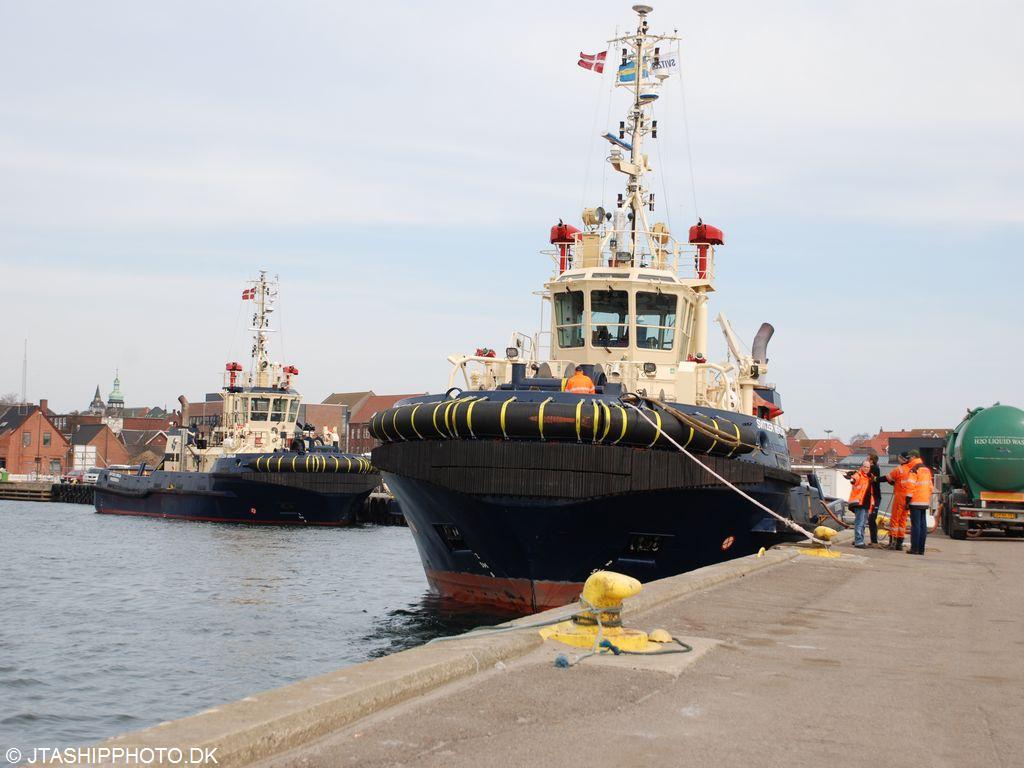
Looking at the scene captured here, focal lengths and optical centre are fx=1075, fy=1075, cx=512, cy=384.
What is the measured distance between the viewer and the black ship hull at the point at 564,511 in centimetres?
1391

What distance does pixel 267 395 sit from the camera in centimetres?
5100

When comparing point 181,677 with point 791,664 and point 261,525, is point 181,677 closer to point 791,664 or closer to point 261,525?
point 791,664

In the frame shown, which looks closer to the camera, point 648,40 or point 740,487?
point 740,487

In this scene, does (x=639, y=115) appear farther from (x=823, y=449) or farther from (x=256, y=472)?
(x=823, y=449)

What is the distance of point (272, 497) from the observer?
151 ft

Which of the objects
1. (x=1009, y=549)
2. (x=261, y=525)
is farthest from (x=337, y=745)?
(x=261, y=525)

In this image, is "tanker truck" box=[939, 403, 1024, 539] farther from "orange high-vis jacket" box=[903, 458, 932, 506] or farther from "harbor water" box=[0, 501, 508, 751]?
"harbor water" box=[0, 501, 508, 751]

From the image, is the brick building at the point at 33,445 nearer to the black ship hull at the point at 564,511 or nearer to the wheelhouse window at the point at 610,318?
the wheelhouse window at the point at 610,318

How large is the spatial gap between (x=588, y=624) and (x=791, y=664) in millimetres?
1302

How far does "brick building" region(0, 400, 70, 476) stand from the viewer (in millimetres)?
103500

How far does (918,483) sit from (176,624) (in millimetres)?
11408

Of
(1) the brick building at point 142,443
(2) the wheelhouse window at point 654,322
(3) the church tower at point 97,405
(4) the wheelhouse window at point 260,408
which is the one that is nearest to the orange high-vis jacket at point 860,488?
(2) the wheelhouse window at point 654,322

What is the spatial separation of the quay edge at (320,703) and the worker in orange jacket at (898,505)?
10618 millimetres

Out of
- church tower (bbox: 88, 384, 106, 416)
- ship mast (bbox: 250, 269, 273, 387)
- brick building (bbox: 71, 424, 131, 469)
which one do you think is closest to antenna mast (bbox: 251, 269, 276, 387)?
ship mast (bbox: 250, 269, 273, 387)
